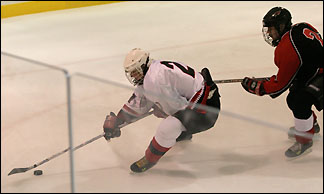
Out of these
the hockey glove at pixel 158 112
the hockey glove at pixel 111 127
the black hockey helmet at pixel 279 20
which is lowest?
the hockey glove at pixel 111 127

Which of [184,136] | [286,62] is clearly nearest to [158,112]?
[184,136]

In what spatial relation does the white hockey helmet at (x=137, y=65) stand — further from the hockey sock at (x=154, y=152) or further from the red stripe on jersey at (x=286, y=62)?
the red stripe on jersey at (x=286, y=62)

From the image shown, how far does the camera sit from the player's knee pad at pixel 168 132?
2.36 meters

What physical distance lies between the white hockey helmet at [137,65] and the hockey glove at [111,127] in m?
0.41

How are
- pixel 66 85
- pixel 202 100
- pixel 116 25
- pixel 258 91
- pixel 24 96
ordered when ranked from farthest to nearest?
pixel 116 25 → pixel 258 91 → pixel 202 100 → pixel 24 96 → pixel 66 85

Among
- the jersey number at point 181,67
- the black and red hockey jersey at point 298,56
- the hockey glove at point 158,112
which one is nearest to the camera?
the hockey glove at point 158,112

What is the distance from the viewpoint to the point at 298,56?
2.83 metres

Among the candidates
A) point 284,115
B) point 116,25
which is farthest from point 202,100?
point 116,25

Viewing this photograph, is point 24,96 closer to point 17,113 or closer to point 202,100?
point 17,113

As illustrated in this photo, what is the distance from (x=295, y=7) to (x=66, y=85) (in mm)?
5000

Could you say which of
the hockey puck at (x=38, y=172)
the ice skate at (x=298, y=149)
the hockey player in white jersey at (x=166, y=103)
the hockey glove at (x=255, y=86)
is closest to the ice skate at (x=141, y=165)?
the hockey player in white jersey at (x=166, y=103)

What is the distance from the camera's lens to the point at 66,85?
1946 mm

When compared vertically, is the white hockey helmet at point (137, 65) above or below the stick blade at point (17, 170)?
above

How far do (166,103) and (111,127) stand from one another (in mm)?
330
